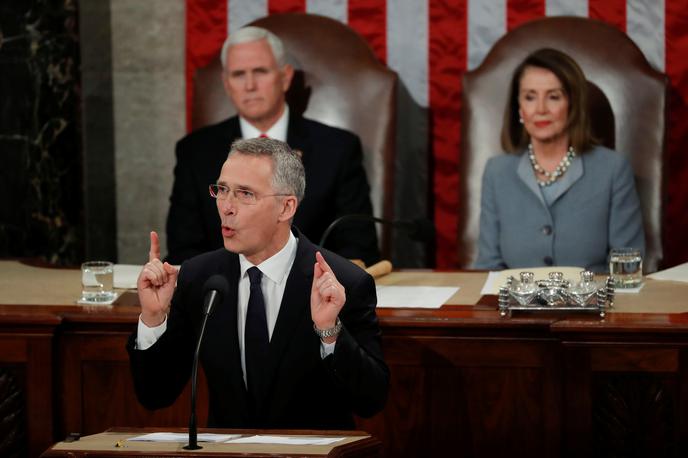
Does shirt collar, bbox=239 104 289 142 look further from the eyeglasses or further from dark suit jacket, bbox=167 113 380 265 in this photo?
the eyeglasses

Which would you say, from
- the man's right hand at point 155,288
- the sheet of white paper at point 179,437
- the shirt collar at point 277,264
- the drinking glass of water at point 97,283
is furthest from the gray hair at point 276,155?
the drinking glass of water at point 97,283

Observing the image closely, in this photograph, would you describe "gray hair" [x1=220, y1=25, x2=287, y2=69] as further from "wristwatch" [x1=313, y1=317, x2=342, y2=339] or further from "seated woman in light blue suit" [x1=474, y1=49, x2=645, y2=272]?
"wristwatch" [x1=313, y1=317, x2=342, y2=339]

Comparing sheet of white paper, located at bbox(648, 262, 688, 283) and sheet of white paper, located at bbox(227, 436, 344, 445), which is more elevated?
sheet of white paper, located at bbox(648, 262, 688, 283)

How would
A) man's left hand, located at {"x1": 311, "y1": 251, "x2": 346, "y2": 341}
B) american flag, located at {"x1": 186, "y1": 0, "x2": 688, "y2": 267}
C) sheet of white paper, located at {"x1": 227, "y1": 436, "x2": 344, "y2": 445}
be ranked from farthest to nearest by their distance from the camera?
1. american flag, located at {"x1": 186, "y1": 0, "x2": 688, "y2": 267}
2. man's left hand, located at {"x1": 311, "y1": 251, "x2": 346, "y2": 341}
3. sheet of white paper, located at {"x1": 227, "y1": 436, "x2": 344, "y2": 445}

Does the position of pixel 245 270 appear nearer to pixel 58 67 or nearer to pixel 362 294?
pixel 362 294

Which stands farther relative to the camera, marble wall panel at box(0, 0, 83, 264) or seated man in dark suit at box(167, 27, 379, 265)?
marble wall panel at box(0, 0, 83, 264)

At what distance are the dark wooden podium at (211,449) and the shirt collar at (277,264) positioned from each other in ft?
1.65

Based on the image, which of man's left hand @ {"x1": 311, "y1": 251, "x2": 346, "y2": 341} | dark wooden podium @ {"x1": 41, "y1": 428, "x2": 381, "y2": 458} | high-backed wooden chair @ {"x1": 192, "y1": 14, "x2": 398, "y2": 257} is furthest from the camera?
high-backed wooden chair @ {"x1": 192, "y1": 14, "x2": 398, "y2": 257}

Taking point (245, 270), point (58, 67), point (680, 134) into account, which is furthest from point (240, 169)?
point (680, 134)

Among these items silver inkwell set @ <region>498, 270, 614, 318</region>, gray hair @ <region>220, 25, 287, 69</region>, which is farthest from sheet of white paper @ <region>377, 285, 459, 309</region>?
gray hair @ <region>220, 25, 287, 69</region>

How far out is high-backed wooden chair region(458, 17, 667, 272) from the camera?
4500 mm

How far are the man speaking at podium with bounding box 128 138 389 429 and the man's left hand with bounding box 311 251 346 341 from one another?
157 millimetres

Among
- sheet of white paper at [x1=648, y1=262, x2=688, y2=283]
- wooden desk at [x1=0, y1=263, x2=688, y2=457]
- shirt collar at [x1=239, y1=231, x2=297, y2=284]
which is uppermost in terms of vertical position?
shirt collar at [x1=239, y1=231, x2=297, y2=284]

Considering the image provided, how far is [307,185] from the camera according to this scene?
4.39 metres
